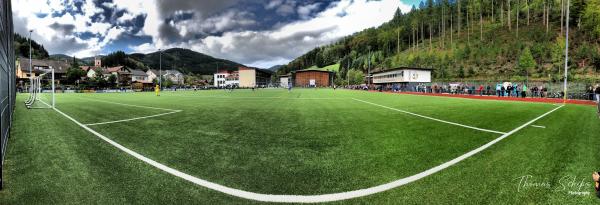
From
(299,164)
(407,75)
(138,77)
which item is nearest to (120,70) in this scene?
(138,77)

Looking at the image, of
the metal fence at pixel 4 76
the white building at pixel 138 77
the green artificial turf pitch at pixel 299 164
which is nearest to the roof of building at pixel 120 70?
the white building at pixel 138 77

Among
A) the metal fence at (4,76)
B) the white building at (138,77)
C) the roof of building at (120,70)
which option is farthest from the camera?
the white building at (138,77)

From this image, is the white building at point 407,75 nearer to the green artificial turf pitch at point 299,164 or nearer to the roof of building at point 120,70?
the green artificial turf pitch at point 299,164

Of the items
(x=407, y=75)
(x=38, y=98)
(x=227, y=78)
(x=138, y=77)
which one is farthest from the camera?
(x=227, y=78)

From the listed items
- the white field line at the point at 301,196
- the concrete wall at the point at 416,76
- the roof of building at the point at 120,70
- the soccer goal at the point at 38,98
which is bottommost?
the white field line at the point at 301,196

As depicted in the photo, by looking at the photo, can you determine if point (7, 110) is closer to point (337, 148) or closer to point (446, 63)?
point (337, 148)

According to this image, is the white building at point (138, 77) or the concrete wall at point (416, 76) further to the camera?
the white building at point (138, 77)

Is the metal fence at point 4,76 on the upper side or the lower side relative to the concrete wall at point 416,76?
lower

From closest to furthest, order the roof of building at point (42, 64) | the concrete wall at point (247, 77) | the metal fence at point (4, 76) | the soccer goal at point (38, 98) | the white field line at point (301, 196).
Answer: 1. the white field line at point (301, 196)
2. the metal fence at point (4, 76)
3. the soccer goal at point (38, 98)
4. the roof of building at point (42, 64)
5. the concrete wall at point (247, 77)

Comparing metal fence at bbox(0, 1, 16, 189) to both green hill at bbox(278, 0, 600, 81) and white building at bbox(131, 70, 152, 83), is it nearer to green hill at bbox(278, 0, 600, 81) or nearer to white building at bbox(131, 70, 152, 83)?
green hill at bbox(278, 0, 600, 81)

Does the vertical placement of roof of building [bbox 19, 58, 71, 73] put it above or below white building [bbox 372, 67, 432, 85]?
above

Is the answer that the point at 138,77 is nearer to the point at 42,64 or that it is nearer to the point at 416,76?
the point at 42,64

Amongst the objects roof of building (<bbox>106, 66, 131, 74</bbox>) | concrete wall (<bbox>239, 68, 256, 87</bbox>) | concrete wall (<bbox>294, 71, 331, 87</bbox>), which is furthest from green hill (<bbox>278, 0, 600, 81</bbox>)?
roof of building (<bbox>106, 66, 131, 74</bbox>)

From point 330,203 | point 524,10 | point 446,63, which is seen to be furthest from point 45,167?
point 524,10
